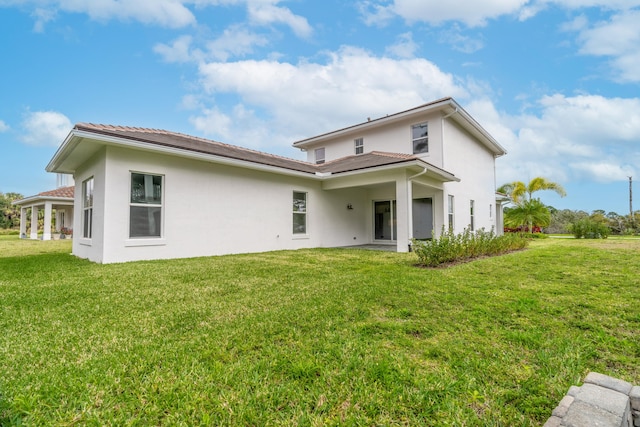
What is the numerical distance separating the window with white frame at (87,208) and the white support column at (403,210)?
33.0 ft

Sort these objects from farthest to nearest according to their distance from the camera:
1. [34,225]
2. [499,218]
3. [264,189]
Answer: [34,225] → [499,218] → [264,189]

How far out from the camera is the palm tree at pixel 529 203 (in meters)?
20.1

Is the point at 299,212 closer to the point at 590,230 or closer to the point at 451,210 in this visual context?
the point at 451,210

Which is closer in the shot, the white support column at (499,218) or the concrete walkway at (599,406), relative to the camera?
the concrete walkway at (599,406)

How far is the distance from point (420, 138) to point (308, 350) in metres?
12.8

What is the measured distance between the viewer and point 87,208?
966 cm

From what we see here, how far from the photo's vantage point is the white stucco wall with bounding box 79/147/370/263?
7922 mm

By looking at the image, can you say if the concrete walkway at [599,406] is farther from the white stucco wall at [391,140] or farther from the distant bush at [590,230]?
the distant bush at [590,230]

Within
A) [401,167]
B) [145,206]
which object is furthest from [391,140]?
[145,206]

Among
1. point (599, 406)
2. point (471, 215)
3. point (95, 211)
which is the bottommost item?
point (599, 406)

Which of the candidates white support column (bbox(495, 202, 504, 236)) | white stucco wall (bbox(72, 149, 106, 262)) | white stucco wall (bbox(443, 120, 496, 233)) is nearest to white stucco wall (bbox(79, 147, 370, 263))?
white stucco wall (bbox(72, 149, 106, 262))

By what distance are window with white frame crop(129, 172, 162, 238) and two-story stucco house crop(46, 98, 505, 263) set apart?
3cm

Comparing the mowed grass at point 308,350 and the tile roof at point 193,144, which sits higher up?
the tile roof at point 193,144

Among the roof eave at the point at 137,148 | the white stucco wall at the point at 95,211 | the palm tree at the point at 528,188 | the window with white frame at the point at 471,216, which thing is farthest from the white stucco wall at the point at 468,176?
the white stucco wall at the point at 95,211
